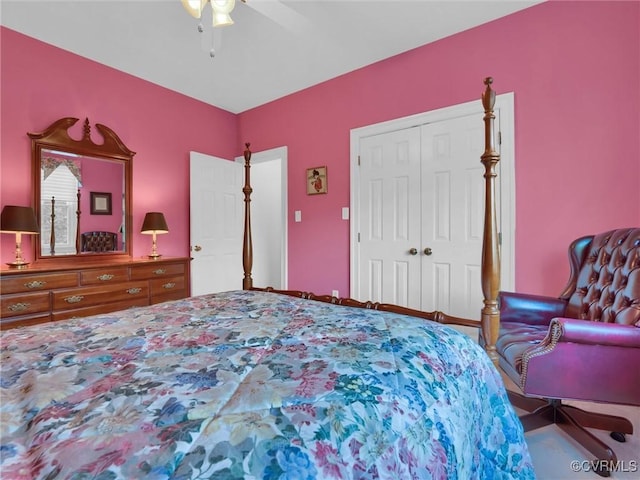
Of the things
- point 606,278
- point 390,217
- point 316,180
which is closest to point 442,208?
point 390,217

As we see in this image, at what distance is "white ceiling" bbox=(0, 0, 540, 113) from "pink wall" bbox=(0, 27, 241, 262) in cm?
16

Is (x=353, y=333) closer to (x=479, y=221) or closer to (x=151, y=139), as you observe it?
(x=479, y=221)

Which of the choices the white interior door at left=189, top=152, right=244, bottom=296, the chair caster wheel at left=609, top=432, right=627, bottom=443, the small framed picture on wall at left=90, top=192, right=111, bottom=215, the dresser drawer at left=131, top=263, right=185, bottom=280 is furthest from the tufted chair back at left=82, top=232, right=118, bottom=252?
the chair caster wheel at left=609, top=432, right=627, bottom=443

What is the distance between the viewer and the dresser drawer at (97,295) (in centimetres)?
231

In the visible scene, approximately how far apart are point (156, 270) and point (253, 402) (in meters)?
2.68

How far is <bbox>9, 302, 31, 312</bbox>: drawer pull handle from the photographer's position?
82.4 inches

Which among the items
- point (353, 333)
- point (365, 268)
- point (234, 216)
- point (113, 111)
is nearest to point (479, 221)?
point (365, 268)

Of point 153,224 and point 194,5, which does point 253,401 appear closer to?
point 194,5

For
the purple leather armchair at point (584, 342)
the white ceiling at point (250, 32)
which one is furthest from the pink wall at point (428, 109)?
the purple leather armchair at point (584, 342)

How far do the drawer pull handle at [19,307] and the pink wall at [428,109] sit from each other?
0.62 m

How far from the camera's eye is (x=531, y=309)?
194cm

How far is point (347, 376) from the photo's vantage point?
2.32 ft

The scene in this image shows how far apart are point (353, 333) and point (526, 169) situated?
2084mm

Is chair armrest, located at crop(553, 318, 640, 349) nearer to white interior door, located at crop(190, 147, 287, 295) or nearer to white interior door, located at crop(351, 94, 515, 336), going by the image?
white interior door, located at crop(351, 94, 515, 336)
